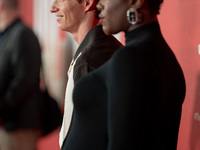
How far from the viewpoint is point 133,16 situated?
3.53 feet

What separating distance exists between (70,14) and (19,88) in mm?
1338

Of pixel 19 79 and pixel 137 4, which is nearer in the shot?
pixel 137 4

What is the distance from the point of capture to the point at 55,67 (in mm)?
4199

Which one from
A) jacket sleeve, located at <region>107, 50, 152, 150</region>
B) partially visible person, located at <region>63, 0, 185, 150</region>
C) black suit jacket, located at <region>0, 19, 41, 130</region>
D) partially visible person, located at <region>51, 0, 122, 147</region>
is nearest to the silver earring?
partially visible person, located at <region>63, 0, 185, 150</region>

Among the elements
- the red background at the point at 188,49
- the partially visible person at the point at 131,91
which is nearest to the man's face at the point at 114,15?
the partially visible person at the point at 131,91

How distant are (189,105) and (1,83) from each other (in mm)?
A: 1459

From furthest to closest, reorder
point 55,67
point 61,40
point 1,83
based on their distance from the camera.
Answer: point 55,67, point 61,40, point 1,83

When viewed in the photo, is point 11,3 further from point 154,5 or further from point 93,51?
point 154,5

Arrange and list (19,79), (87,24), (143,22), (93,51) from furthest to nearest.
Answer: (19,79) < (87,24) < (93,51) < (143,22)

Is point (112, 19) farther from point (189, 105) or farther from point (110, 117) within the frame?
point (189, 105)

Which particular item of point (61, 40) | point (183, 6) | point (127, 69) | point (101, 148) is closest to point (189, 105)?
point (183, 6)

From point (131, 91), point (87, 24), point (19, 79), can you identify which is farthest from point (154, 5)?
point (19, 79)

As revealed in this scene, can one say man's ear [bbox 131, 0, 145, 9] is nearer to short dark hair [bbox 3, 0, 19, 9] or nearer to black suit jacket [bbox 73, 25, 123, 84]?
black suit jacket [bbox 73, 25, 123, 84]

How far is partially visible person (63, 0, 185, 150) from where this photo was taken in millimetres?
996
